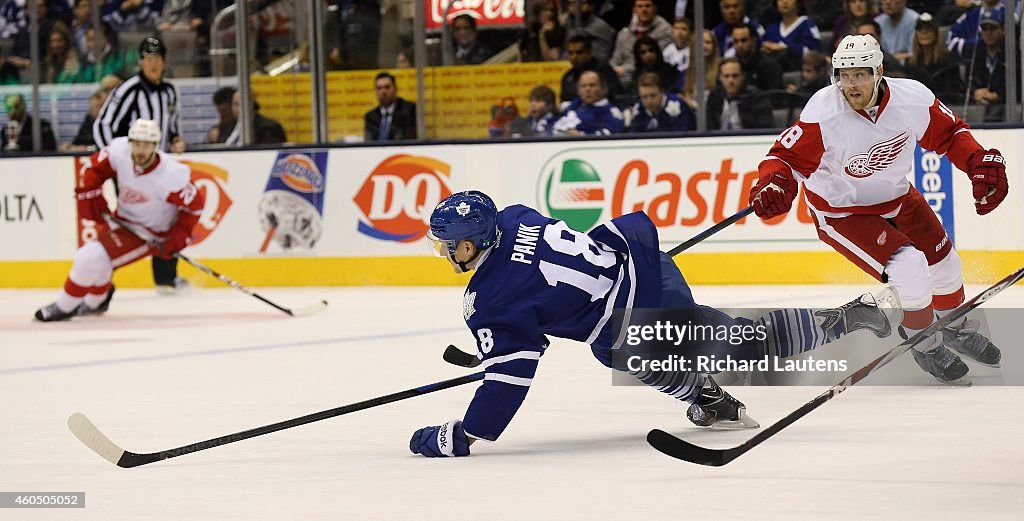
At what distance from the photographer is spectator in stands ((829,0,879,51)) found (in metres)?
8.97

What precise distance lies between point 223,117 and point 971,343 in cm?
623

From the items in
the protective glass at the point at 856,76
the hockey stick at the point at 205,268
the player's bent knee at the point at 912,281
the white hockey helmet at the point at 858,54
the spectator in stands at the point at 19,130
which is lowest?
the hockey stick at the point at 205,268

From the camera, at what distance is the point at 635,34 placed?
9.52 m

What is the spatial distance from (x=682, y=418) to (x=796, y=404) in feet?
1.61

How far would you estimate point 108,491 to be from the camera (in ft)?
11.8

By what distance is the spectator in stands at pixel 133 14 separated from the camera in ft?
35.0

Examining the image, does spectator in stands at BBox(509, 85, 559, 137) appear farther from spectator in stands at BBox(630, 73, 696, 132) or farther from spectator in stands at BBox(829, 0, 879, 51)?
spectator in stands at BBox(829, 0, 879, 51)

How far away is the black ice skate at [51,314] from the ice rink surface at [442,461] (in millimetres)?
1435

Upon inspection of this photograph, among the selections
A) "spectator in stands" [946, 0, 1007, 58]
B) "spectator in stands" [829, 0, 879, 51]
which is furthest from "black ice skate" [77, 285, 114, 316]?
"spectator in stands" [946, 0, 1007, 58]

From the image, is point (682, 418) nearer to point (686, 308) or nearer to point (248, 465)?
point (686, 308)

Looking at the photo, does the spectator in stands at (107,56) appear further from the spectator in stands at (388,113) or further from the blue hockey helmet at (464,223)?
the blue hockey helmet at (464,223)

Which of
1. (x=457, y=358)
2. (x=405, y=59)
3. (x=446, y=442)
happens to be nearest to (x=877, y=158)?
(x=457, y=358)

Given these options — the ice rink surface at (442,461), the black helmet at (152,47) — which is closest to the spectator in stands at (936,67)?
the ice rink surface at (442,461)

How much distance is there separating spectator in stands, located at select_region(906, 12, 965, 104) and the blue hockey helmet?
5.39 m
